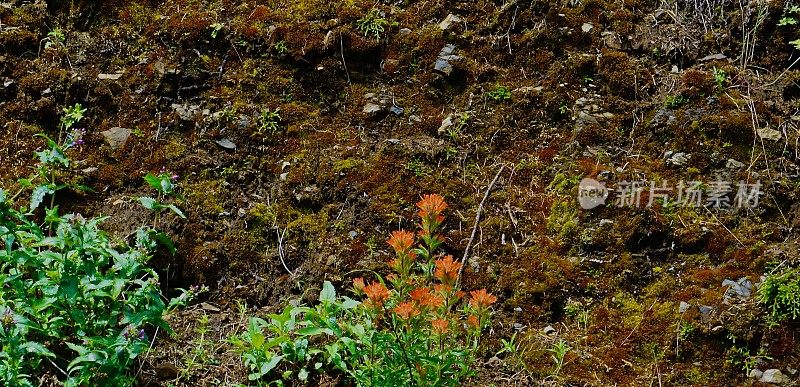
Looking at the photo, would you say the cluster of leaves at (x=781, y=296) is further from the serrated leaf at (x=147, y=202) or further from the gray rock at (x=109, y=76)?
the gray rock at (x=109, y=76)

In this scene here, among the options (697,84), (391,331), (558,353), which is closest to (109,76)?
(391,331)

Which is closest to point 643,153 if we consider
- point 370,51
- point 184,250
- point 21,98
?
point 370,51

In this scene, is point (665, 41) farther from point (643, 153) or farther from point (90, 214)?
point (90, 214)

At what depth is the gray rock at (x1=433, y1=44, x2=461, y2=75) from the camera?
4.26m

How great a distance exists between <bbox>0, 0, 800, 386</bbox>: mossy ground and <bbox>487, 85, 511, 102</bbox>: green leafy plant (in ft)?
0.13

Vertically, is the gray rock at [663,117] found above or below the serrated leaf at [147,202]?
above

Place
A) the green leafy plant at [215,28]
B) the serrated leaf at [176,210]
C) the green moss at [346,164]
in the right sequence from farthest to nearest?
1. the green leafy plant at [215,28]
2. the green moss at [346,164]
3. the serrated leaf at [176,210]

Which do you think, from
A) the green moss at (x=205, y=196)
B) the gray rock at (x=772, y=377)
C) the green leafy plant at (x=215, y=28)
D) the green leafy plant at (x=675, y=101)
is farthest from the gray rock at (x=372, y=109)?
the gray rock at (x=772, y=377)

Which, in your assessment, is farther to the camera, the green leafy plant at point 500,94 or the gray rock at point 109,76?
the gray rock at point 109,76

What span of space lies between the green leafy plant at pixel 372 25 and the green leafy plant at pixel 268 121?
78 cm

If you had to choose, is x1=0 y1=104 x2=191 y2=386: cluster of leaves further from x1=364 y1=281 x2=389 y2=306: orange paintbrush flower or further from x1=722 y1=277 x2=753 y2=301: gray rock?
x1=722 y1=277 x2=753 y2=301: gray rock

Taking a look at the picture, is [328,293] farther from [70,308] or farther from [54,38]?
[54,38]

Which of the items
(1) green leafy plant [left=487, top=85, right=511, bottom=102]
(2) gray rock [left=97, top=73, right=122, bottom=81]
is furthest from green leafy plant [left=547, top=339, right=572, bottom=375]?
(2) gray rock [left=97, top=73, right=122, bottom=81]

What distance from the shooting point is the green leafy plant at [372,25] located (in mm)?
4387
